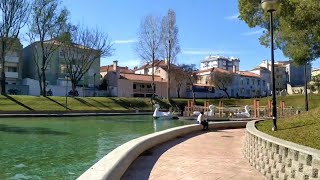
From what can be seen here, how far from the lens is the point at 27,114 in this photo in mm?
41406

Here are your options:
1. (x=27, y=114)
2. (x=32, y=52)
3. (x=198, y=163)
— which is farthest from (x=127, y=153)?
(x=32, y=52)

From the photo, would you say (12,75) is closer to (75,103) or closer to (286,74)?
(75,103)

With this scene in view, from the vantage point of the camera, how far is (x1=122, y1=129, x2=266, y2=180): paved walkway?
26.6 feet

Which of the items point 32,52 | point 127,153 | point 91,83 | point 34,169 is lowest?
point 34,169

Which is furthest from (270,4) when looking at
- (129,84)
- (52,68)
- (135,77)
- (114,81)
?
(135,77)

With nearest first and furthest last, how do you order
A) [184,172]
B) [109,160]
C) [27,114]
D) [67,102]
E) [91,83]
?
[109,160], [184,172], [27,114], [67,102], [91,83]

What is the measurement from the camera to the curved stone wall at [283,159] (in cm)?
600

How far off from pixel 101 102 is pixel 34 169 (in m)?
46.3

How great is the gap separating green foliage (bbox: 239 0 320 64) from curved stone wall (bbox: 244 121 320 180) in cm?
773

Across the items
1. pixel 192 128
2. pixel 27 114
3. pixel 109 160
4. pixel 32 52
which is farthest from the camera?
pixel 32 52

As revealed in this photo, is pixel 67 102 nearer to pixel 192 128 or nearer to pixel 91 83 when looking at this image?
pixel 91 83

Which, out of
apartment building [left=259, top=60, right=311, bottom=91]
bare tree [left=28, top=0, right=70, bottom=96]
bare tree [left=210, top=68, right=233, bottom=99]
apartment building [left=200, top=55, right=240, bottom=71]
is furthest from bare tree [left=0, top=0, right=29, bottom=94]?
apartment building [left=200, top=55, right=240, bottom=71]

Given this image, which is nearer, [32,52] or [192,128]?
[192,128]

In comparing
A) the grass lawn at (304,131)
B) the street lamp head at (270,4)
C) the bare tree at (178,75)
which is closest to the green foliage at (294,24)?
the street lamp head at (270,4)
